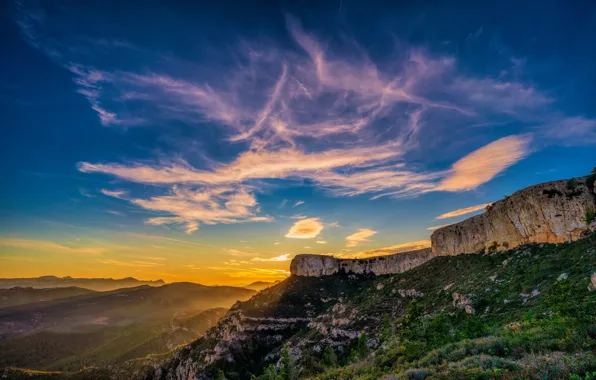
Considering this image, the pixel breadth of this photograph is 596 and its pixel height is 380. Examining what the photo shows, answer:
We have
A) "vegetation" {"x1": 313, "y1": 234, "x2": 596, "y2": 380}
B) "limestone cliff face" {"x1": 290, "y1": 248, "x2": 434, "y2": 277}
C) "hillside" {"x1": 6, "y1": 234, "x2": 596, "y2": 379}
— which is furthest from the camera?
"limestone cliff face" {"x1": 290, "y1": 248, "x2": 434, "y2": 277}

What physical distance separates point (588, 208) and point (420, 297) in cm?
4329

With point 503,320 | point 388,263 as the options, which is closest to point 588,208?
point 503,320

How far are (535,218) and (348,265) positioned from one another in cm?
11971

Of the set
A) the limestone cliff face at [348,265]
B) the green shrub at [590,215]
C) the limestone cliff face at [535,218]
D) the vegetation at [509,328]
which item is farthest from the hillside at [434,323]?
the limestone cliff face at [348,265]

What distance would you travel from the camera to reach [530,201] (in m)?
70.6

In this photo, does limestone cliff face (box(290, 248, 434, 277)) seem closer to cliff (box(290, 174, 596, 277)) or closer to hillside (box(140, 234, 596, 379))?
hillside (box(140, 234, 596, 379))

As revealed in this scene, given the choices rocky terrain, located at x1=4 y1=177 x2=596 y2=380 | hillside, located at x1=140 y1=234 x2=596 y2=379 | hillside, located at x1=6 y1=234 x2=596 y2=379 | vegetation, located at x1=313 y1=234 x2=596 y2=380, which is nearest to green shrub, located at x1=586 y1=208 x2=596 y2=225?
rocky terrain, located at x1=4 y1=177 x2=596 y2=380

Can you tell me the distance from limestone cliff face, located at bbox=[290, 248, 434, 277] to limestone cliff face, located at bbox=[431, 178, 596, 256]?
58.9 meters

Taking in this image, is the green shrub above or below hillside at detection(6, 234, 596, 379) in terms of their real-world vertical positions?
above

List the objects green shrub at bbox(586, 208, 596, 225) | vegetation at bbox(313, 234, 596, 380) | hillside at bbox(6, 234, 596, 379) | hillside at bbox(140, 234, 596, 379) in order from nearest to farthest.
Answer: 1. vegetation at bbox(313, 234, 596, 380)
2. hillside at bbox(6, 234, 596, 379)
3. hillside at bbox(140, 234, 596, 379)
4. green shrub at bbox(586, 208, 596, 225)

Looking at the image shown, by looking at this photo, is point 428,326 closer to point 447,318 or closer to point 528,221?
point 447,318

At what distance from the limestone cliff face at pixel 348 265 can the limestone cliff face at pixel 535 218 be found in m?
58.9

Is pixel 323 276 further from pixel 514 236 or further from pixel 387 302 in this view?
pixel 514 236

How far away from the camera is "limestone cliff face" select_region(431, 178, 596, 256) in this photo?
5956cm
